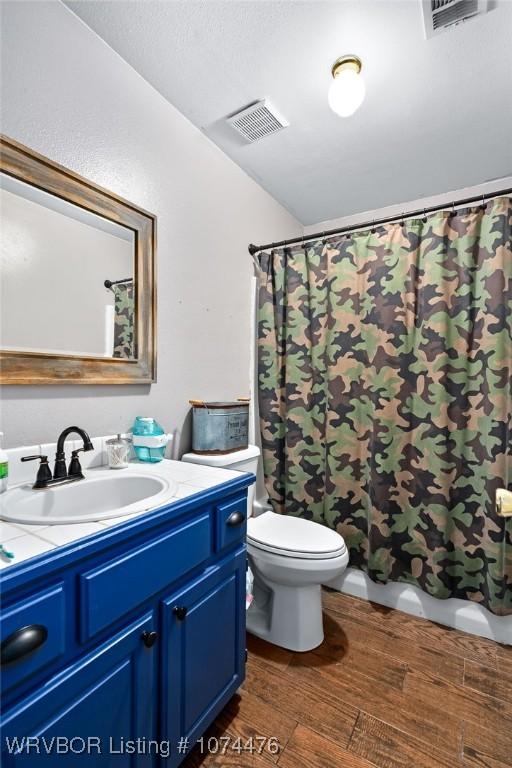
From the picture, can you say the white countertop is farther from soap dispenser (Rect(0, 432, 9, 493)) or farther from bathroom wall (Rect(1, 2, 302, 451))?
bathroom wall (Rect(1, 2, 302, 451))

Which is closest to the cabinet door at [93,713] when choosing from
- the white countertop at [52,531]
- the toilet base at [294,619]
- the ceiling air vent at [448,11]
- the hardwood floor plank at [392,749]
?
the white countertop at [52,531]

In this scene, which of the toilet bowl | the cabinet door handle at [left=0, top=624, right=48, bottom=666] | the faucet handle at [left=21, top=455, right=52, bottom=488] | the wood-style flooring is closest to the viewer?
the cabinet door handle at [left=0, top=624, right=48, bottom=666]

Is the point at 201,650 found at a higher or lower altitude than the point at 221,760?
higher

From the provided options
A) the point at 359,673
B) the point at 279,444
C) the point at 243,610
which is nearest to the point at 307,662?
the point at 359,673

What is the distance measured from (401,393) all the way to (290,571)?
101 cm

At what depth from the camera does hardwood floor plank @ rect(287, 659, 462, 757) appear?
47.4 inches

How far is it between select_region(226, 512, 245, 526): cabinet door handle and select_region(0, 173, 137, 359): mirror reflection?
0.74 m

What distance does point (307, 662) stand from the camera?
1512mm

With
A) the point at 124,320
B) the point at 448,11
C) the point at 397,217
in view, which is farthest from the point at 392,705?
the point at 448,11

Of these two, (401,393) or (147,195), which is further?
(401,393)

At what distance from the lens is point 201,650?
3.42 feet

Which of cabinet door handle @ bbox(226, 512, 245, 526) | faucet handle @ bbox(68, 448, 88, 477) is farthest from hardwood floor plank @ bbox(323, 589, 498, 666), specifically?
faucet handle @ bbox(68, 448, 88, 477)

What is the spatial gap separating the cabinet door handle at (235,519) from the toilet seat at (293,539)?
0.42 m

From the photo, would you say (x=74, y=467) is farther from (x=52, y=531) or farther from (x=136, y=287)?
(x=136, y=287)
